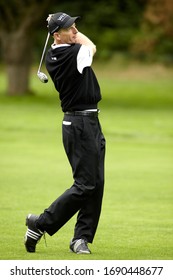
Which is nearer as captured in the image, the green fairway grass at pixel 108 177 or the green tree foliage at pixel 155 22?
the green fairway grass at pixel 108 177

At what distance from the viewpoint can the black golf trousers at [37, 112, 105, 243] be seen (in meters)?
8.55

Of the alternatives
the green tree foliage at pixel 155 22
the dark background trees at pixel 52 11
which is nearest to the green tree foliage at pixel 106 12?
the dark background trees at pixel 52 11

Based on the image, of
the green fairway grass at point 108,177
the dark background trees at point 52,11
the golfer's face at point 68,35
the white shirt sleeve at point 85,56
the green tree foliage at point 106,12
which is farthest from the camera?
the green tree foliage at point 106,12

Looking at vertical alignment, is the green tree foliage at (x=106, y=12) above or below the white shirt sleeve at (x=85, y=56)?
below

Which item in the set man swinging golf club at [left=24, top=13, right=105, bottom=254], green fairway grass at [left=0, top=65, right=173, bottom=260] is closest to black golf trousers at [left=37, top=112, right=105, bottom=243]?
man swinging golf club at [left=24, top=13, right=105, bottom=254]

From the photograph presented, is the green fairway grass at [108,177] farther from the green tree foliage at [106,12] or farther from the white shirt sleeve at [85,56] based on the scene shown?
the green tree foliage at [106,12]

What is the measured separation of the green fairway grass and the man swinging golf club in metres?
0.36

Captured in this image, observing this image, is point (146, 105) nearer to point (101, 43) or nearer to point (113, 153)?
point (113, 153)

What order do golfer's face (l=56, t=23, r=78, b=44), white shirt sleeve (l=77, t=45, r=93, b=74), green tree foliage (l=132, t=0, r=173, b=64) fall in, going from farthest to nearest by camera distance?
green tree foliage (l=132, t=0, r=173, b=64) → golfer's face (l=56, t=23, r=78, b=44) → white shirt sleeve (l=77, t=45, r=93, b=74)

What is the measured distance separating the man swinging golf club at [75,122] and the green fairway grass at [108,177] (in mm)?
357

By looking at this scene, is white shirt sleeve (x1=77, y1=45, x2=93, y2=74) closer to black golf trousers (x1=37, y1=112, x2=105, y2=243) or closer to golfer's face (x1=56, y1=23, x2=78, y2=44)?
golfer's face (x1=56, y1=23, x2=78, y2=44)

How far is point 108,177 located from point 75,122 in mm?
7519

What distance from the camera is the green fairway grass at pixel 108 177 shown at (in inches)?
367

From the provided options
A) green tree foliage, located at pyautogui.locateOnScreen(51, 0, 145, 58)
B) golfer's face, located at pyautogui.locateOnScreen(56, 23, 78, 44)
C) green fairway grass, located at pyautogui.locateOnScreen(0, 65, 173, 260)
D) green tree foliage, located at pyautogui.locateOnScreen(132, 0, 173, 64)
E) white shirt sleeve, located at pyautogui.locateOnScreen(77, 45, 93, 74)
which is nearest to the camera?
white shirt sleeve, located at pyautogui.locateOnScreen(77, 45, 93, 74)
